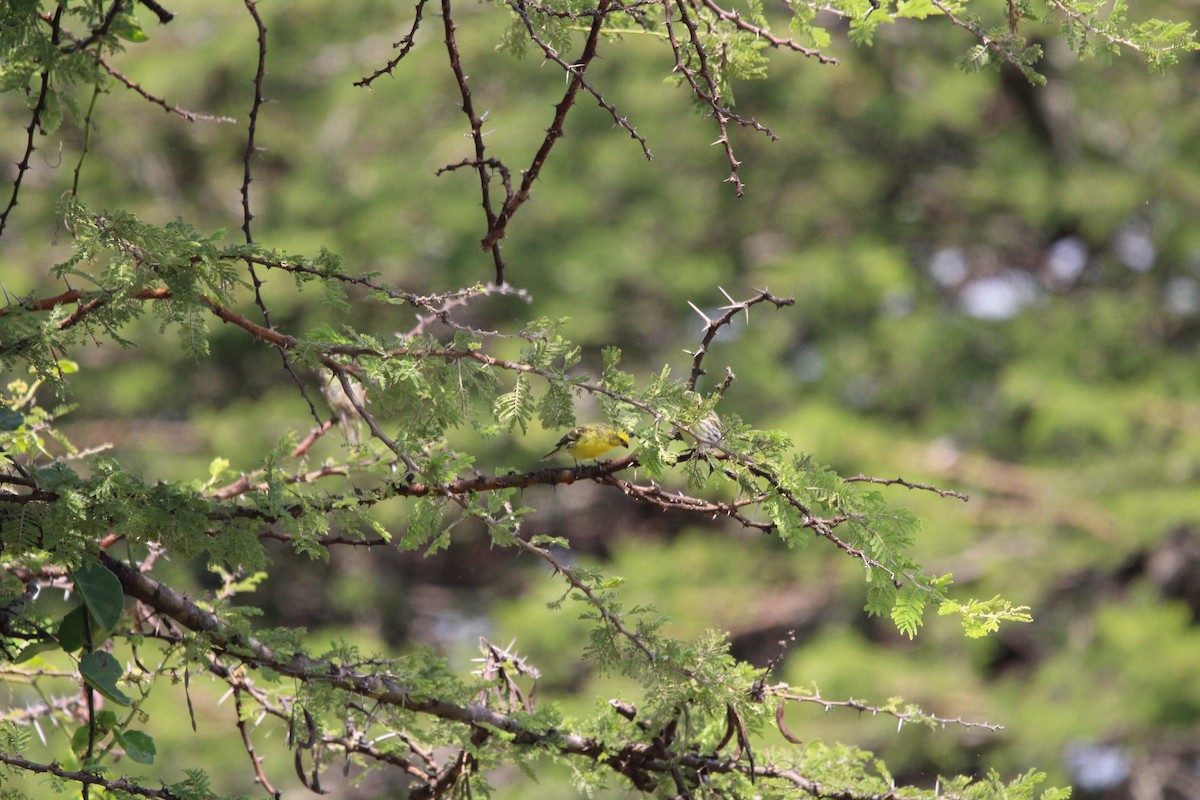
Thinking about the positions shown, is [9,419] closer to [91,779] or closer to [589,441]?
[91,779]

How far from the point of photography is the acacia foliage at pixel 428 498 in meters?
2.48

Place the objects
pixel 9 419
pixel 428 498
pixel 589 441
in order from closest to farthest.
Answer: pixel 428 498, pixel 9 419, pixel 589 441

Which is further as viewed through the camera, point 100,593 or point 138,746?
point 138,746

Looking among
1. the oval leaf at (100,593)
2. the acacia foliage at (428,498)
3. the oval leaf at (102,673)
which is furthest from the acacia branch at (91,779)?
the oval leaf at (100,593)

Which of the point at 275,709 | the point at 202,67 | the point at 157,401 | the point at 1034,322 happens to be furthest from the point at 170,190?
the point at 275,709

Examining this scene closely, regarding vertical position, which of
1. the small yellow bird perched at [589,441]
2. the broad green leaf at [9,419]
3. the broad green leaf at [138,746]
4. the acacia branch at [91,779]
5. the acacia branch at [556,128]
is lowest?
the acacia branch at [91,779]

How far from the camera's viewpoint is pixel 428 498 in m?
2.65

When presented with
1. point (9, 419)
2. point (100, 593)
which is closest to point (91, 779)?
point (100, 593)

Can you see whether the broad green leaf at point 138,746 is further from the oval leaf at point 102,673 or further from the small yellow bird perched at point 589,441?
the small yellow bird perched at point 589,441

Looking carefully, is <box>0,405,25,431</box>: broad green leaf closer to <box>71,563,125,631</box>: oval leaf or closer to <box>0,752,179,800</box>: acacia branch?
<box>71,563,125,631</box>: oval leaf

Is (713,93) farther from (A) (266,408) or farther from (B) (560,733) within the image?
(A) (266,408)

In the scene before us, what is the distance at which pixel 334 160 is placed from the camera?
13.0 meters

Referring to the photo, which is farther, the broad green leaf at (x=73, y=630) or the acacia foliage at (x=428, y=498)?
the broad green leaf at (x=73, y=630)

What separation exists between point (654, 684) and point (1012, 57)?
58.9 inches
